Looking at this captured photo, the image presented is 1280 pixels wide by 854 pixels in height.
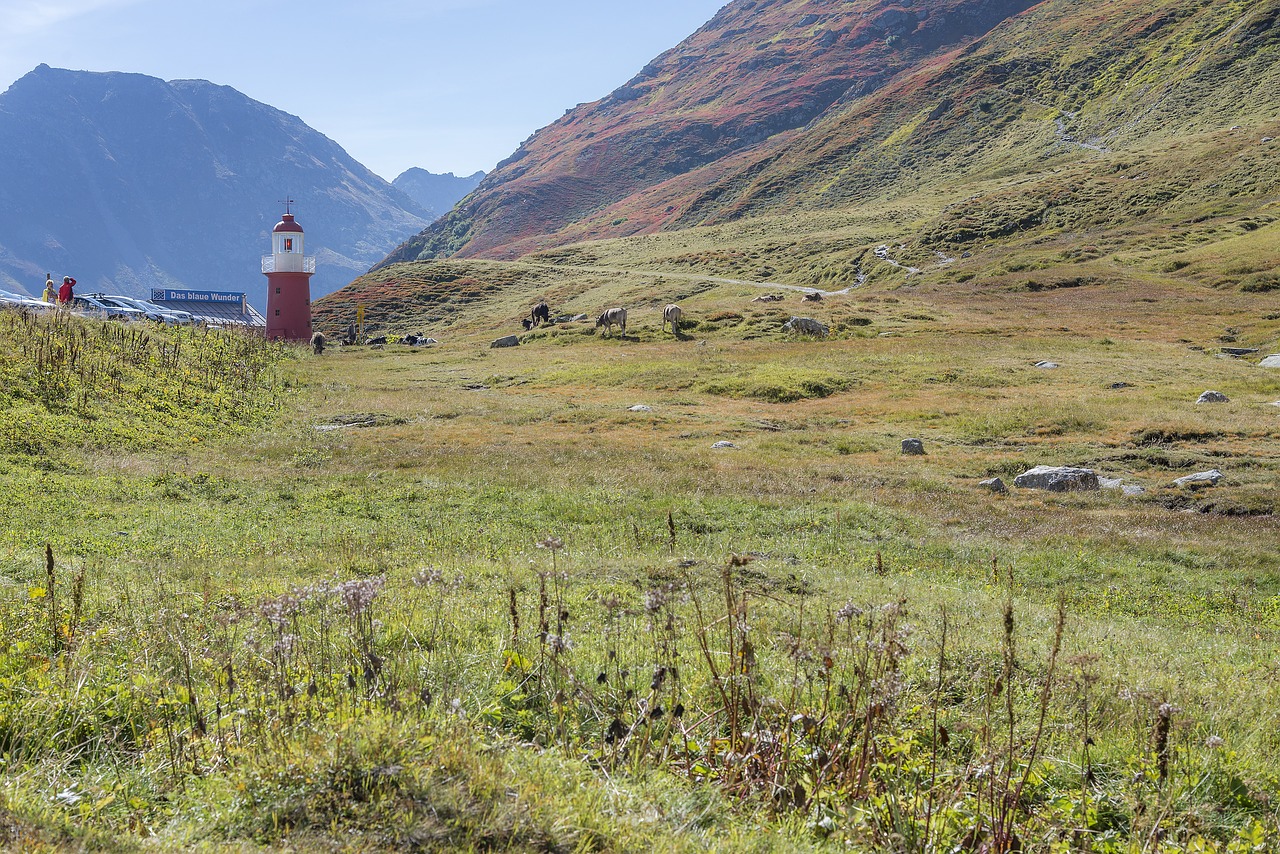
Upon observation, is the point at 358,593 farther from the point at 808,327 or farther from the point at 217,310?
the point at 217,310

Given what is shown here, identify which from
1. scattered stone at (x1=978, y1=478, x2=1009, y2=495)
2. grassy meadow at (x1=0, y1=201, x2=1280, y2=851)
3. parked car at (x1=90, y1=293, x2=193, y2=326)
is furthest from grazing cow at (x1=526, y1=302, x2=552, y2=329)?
scattered stone at (x1=978, y1=478, x2=1009, y2=495)

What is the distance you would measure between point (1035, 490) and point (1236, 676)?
13513mm

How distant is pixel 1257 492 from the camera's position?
62.0 ft

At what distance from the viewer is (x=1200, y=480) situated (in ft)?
65.8

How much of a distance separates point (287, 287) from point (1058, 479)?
5746 centimetres

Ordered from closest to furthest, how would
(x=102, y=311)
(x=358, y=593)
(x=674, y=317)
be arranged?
(x=358, y=593) < (x=102, y=311) < (x=674, y=317)

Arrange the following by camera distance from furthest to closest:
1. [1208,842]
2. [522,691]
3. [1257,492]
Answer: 1. [1257,492]
2. [522,691]
3. [1208,842]

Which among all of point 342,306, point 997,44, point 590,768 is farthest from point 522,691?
point 997,44

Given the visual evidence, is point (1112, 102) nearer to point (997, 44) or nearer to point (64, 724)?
point (997, 44)

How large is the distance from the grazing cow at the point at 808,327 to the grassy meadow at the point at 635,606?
9840 millimetres

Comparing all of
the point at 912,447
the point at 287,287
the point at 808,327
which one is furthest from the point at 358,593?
the point at 287,287

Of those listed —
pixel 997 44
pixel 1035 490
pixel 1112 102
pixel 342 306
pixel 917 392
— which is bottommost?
pixel 1035 490

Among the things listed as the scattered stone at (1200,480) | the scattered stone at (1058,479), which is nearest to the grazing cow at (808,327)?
the scattered stone at (1058,479)

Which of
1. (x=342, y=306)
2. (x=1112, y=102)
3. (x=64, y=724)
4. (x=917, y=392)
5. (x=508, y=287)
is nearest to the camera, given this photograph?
(x=64, y=724)
